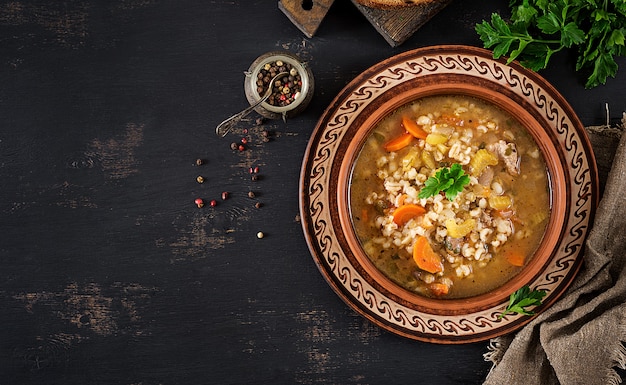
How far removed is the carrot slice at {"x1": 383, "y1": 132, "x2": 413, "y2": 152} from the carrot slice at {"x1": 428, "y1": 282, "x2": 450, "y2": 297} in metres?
0.78

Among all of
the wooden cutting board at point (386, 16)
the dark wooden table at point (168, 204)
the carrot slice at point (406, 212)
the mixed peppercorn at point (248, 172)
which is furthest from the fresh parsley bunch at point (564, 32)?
the mixed peppercorn at point (248, 172)

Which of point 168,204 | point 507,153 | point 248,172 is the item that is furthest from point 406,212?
point 168,204

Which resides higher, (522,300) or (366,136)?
(366,136)

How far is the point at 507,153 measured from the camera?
11.2 ft

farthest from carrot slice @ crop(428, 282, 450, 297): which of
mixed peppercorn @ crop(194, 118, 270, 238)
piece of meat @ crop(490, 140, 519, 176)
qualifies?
mixed peppercorn @ crop(194, 118, 270, 238)

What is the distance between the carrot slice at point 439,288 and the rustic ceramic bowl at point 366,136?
54 millimetres

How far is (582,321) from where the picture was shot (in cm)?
342

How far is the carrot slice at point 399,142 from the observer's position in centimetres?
342

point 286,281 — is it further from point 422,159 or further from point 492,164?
point 492,164

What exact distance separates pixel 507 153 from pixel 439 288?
2.75 ft

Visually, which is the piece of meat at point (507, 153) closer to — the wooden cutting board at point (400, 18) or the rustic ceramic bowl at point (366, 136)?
the rustic ceramic bowl at point (366, 136)

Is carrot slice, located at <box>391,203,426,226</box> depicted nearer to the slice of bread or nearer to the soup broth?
the soup broth

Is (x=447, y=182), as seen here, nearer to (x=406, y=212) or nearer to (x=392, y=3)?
(x=406, y=212)

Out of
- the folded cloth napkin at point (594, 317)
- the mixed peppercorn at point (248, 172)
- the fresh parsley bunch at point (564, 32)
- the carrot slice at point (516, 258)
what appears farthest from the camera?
the mixed peppercorn at point (248, 172)
